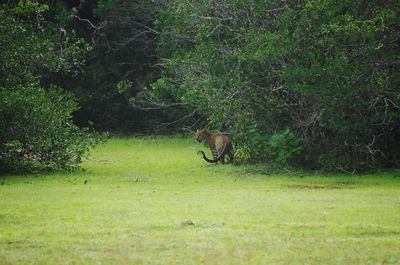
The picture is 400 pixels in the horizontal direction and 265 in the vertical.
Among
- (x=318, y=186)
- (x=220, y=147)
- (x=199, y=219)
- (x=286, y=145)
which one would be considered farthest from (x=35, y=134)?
(x=199, y=219)

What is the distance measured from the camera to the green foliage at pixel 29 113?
20.9 metres

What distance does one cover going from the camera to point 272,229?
1215 centimetres

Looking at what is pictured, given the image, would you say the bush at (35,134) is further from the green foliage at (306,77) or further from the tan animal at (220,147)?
the green foliage at (306,77)

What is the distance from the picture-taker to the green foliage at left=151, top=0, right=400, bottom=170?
19938 millimetres

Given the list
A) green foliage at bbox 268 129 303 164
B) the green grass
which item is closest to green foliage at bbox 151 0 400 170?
green foliage at bbox 268 129 303 164

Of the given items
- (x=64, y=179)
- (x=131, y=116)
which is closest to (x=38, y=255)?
(x=64, y=179)

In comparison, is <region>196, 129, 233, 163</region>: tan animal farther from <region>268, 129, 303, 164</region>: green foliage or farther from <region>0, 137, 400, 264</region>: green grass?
<region>268, 129, 303, 164</region>: green foliage

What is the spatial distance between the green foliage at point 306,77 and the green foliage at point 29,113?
3982 millimetres

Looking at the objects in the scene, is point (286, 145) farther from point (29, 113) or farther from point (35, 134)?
point (29, 113)

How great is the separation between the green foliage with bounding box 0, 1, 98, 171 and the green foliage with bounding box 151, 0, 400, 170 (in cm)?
398

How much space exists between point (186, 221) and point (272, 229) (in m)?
1.31

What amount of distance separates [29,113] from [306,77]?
22.3ft

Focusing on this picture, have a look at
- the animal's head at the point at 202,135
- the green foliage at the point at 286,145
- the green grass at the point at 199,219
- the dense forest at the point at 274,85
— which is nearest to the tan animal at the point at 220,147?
the dense forest at the point at 274,85

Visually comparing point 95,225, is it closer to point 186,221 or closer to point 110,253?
point 186,221
